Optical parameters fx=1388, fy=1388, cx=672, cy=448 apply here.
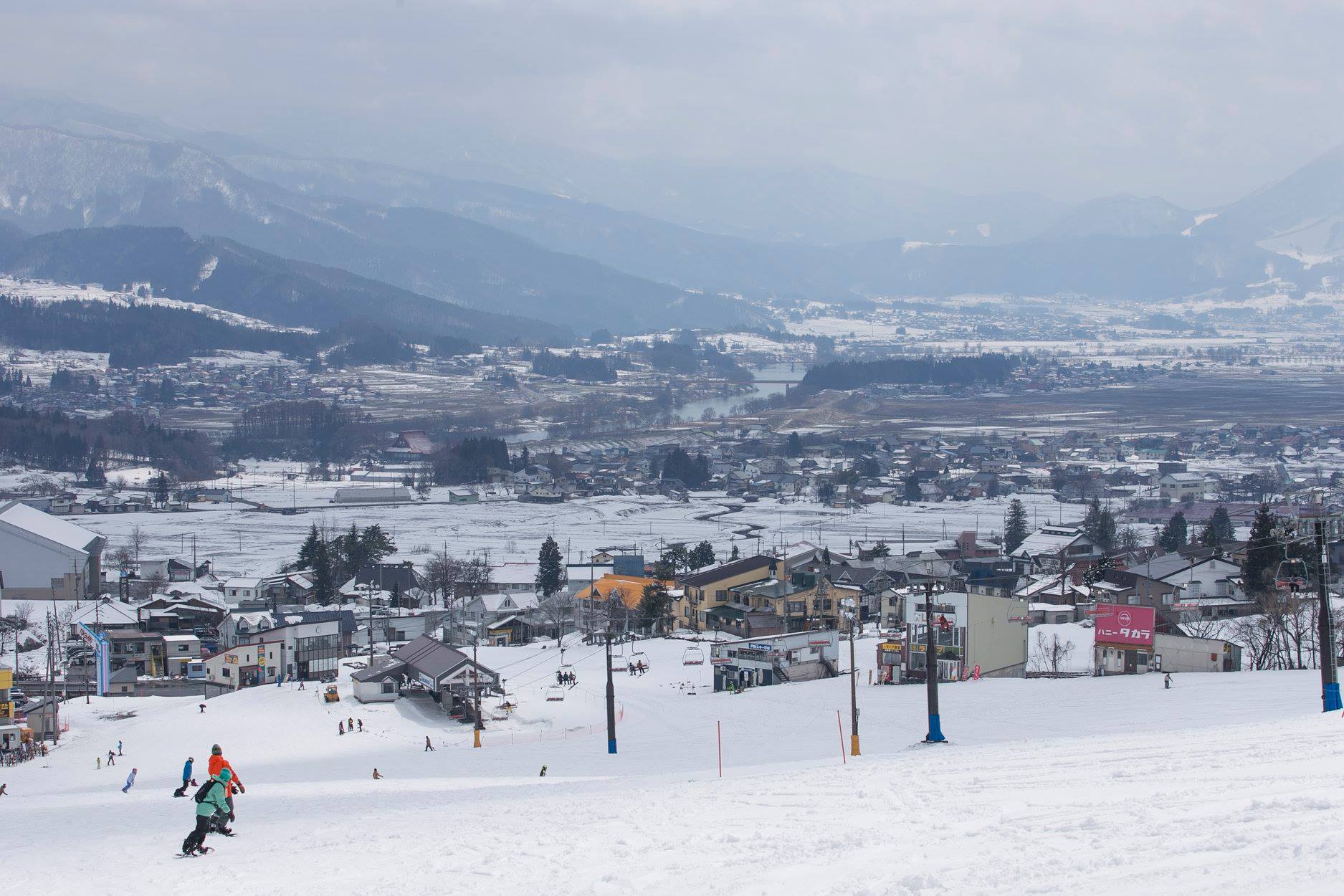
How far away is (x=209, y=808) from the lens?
22.1ft

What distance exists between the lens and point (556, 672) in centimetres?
2025

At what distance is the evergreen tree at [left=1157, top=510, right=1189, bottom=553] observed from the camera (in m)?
33.1

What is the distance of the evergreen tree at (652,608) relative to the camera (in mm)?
25719

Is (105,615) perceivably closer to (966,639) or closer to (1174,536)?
(966,639)

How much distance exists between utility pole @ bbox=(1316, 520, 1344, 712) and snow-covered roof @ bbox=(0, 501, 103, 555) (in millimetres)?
25838

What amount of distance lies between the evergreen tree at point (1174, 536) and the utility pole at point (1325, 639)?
2202cm

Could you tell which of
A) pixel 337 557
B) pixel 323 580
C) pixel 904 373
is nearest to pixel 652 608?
pixel 323 580

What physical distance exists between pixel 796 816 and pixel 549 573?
76.2ft

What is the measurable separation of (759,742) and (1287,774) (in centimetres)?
710

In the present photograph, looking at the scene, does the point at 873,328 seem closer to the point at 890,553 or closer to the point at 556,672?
the point at 890,553

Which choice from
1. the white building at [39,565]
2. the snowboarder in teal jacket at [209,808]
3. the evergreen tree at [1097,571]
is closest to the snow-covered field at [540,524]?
the white building at [39,565]

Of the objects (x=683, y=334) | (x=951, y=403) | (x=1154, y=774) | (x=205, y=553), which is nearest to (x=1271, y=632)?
(x=1154, y=774)

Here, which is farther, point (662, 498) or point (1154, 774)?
point (662, 498)

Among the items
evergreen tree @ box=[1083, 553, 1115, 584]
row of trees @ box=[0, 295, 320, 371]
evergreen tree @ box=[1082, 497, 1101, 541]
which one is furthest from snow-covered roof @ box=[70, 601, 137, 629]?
row of trees @ box=[0, 295, 320, 371]
